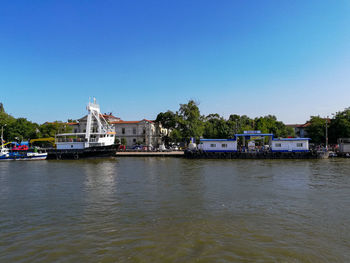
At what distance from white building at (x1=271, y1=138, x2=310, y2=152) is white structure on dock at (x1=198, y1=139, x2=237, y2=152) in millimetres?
7498

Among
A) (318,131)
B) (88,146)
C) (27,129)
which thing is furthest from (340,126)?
(27,129)

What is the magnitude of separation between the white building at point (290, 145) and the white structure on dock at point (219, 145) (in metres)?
7.50

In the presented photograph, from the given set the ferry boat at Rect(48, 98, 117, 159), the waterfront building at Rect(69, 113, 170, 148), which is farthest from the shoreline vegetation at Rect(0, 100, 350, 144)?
the ferry boat at Rect(48, 98, 117, 159)

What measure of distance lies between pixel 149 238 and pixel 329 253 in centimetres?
580

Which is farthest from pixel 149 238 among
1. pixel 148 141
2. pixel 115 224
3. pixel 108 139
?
pixel 148 141

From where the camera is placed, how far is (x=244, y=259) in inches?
286

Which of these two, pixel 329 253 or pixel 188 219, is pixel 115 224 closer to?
pixel 188 219

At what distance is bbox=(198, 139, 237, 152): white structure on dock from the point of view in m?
49.4

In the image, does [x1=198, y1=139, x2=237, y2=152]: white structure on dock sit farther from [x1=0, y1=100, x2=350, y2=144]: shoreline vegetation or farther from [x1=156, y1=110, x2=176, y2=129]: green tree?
[x1=156, y1=110, x2=176, y2=129]: green tree

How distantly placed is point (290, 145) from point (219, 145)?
13.4 m

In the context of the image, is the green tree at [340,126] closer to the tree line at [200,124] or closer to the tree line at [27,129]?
the tree line at [200,124]

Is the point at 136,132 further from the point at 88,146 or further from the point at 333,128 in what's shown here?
the point at 333,128

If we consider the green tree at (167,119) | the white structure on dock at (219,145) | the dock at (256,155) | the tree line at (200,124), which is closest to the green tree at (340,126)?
the tree line at (200,124)

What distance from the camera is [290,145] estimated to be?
47281mm
